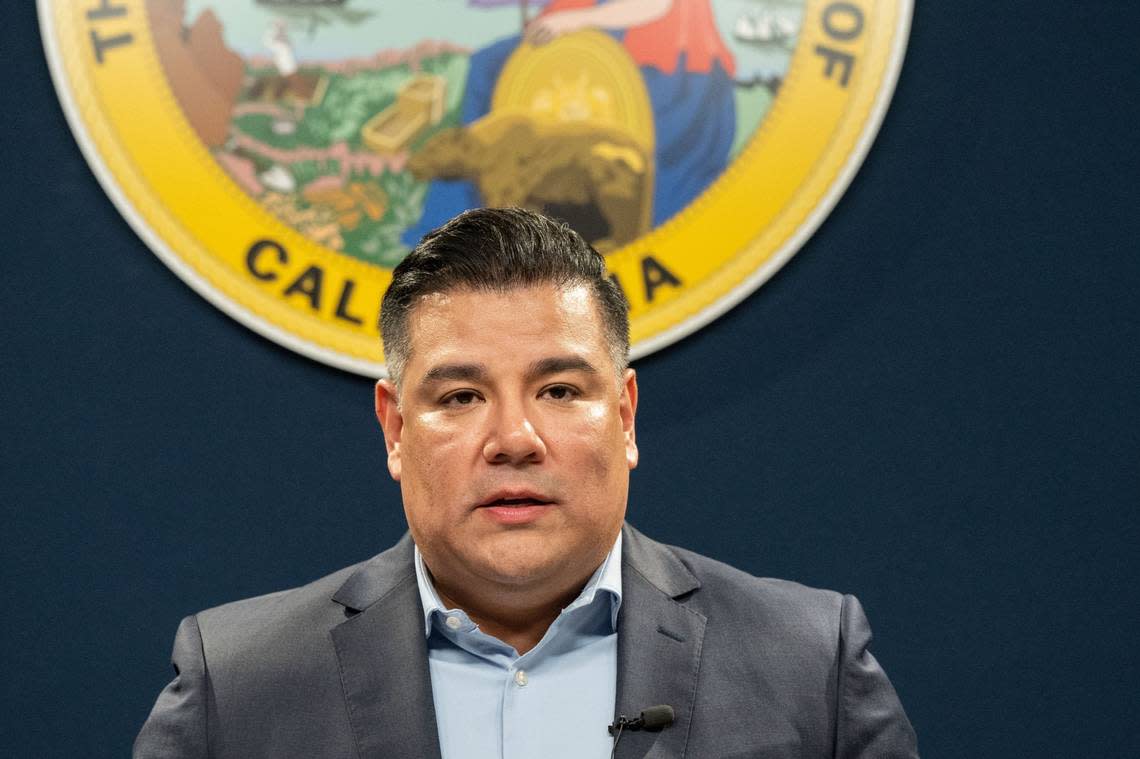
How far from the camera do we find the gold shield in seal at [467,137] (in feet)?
8.15

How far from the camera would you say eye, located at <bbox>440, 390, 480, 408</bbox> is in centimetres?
175

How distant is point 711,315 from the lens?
2498 millimetres

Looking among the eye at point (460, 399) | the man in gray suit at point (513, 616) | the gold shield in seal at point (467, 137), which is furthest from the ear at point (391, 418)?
the gold shield in seal at point (467, 137)

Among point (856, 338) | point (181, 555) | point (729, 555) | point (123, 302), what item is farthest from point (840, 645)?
point (123, 302)

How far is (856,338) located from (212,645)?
126 cm

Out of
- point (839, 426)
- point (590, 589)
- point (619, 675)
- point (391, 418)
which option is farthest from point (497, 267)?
point (839, 426)

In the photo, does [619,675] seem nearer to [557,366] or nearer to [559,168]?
[557,366]

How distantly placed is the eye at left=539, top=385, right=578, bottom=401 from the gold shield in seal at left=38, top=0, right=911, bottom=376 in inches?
29.4

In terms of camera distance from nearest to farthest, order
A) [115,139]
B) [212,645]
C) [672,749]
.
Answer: [672,749] → [212,645] → [115,139]

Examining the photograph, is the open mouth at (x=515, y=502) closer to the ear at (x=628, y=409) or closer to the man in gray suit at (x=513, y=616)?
the man in gray suit at (x=513, y=616)

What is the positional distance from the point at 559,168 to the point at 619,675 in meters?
1.01

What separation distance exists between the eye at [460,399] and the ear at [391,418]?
0.11 m

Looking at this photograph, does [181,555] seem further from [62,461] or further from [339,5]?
[339,5]

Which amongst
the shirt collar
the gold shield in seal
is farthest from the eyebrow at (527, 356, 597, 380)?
the gold shield in seal
